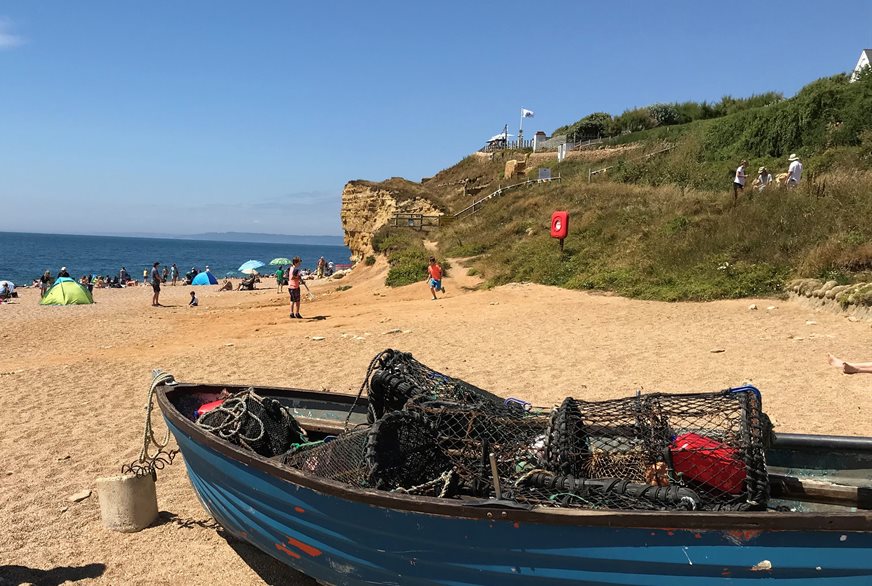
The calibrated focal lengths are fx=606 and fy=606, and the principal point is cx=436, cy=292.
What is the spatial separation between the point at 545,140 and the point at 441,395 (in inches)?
2283

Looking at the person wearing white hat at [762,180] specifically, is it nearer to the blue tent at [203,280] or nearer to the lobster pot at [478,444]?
the lobster pot at [478,444]

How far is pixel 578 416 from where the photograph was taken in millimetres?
4422

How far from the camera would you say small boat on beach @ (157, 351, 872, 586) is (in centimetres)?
305

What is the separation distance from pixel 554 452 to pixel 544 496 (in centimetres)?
34

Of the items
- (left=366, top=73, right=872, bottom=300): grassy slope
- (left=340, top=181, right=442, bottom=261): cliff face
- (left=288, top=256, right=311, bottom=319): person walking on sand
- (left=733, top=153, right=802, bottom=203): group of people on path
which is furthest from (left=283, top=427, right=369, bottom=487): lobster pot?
(left=340, top=181, right=442, bottom=261): cliff face

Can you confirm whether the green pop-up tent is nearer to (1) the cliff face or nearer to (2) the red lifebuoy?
(1) the cliff face

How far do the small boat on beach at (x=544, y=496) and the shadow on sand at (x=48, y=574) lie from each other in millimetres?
967

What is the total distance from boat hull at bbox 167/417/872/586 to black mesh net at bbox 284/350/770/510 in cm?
29

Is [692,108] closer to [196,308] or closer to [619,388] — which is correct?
[196,308]

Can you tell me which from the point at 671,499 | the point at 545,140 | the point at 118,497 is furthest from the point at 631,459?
the point at 545,140

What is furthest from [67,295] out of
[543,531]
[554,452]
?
[543,531]

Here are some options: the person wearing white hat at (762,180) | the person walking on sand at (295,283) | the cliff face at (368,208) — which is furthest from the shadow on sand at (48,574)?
the cliff face at (368,208)

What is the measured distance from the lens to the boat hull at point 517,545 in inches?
117

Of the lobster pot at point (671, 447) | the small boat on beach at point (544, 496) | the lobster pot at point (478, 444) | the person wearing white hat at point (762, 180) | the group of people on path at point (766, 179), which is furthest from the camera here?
the person wearing white hat at point (762, 180)
